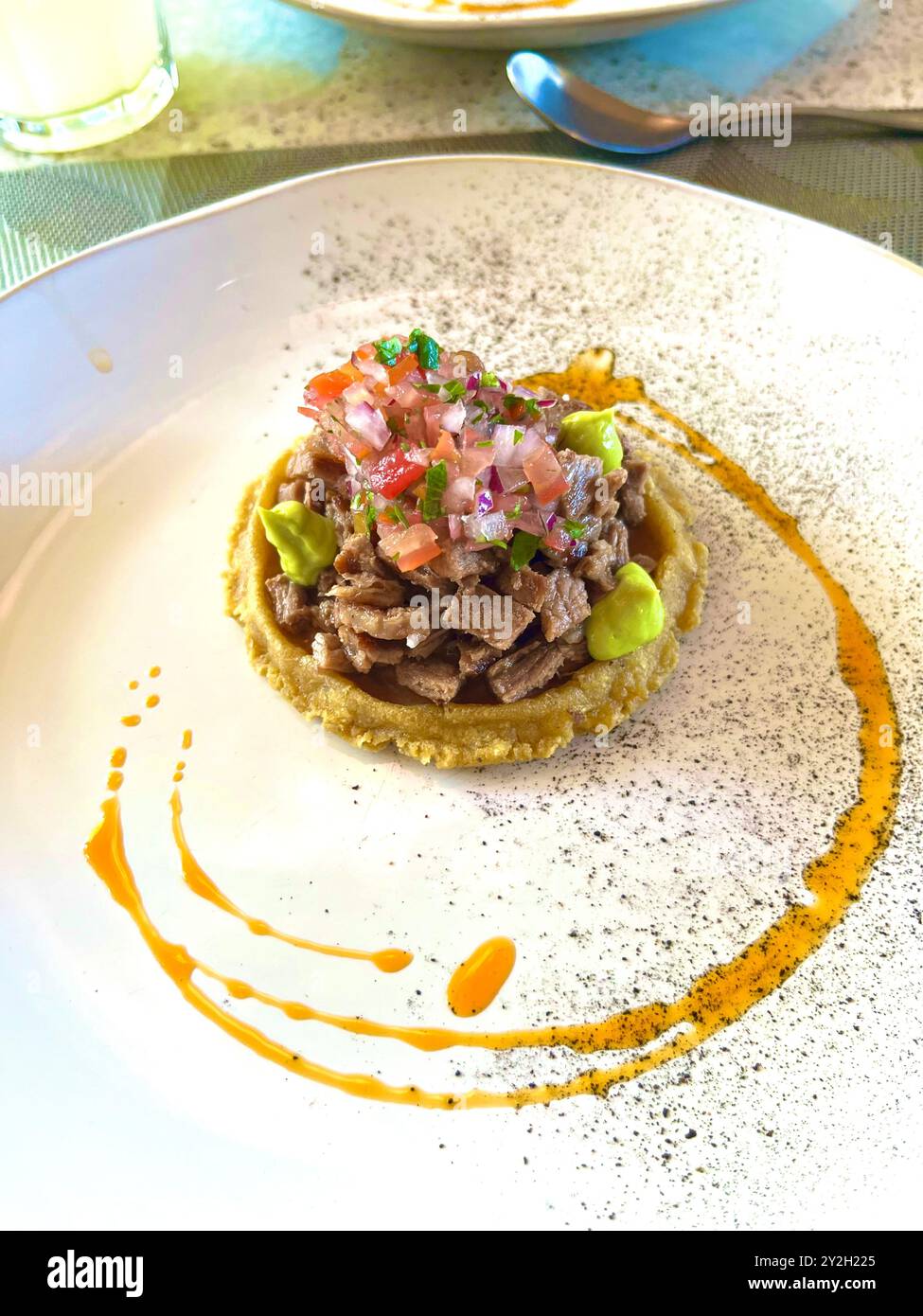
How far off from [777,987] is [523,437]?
6.05ft

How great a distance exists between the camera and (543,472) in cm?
350

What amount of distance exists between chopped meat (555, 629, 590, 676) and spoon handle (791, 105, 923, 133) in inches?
132

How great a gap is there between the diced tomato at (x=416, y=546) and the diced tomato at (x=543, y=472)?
0.37 metres

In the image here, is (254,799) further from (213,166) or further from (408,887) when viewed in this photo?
(213,166)

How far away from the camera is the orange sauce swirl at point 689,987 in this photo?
10.00 feet

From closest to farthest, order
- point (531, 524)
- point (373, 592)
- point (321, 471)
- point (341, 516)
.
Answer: point (531, 524) → point (373, 592) → point (341, 516) → point (321, 471)

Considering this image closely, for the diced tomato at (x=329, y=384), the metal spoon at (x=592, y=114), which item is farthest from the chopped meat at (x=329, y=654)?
the metal spoon at (x=592, y=114)

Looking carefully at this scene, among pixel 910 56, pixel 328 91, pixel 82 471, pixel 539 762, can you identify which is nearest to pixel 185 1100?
pixel 539 762

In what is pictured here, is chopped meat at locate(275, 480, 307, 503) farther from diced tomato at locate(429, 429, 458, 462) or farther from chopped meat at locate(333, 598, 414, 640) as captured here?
diced tomato at locate(429, 429, 458, 462)

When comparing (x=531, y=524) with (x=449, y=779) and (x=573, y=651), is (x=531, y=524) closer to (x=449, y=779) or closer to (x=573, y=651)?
(x=573, y=651)

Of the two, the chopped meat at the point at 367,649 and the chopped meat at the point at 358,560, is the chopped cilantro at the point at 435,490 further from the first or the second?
the chopped meat at the point at 367,649

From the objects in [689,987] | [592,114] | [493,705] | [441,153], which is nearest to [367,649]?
[493,705]

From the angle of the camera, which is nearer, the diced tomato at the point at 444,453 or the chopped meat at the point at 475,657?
the diced tomato at the point at 444,453

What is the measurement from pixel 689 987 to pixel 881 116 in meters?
4.42
